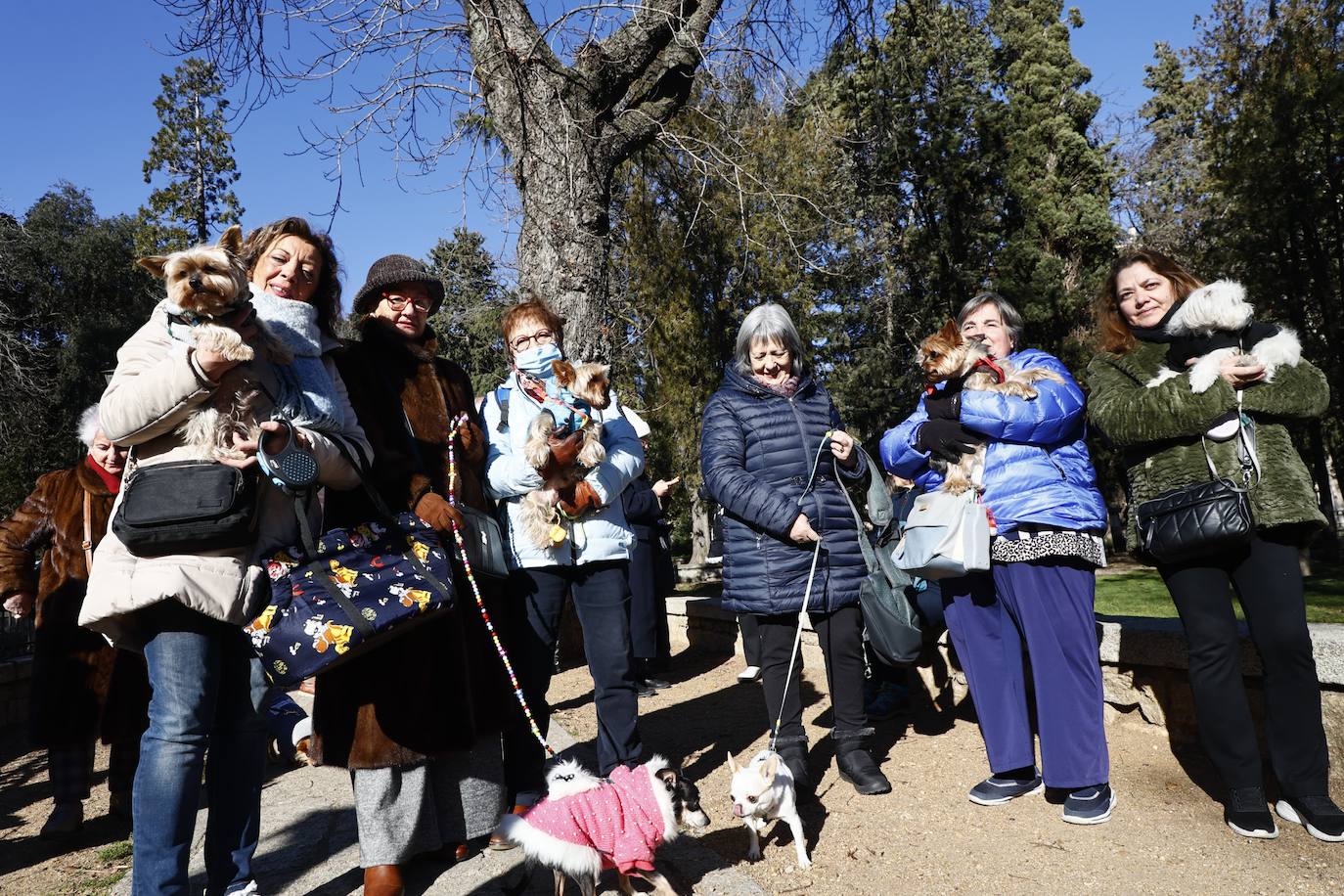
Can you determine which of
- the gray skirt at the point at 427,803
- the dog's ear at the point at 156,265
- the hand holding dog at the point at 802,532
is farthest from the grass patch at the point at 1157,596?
the dog's ear at the point at 156,265

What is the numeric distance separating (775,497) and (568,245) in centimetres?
A: 303

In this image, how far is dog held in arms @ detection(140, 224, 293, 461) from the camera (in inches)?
99.0

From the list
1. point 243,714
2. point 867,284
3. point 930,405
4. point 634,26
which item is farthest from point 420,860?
point 867,284

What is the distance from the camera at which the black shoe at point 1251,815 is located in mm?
3260

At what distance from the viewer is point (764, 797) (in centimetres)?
322

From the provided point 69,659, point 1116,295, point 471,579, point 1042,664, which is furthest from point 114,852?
point 1116,295

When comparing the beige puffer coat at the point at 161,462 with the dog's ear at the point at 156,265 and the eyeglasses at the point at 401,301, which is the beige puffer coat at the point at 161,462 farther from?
the eyeglasses at the point at 401,301

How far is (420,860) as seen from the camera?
3.40 meters

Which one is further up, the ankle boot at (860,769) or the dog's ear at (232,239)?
the dog's ear at (232,239)

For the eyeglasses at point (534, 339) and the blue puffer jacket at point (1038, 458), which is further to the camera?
the eyeglasses at point (534, 339)

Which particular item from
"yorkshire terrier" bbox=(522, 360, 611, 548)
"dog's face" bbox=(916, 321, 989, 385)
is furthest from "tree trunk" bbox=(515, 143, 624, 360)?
"dog's face" bbox=(916, 321, 989, 385)

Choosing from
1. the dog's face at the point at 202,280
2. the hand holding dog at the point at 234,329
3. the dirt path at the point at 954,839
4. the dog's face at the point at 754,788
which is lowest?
the dirt path at the point at 954,839

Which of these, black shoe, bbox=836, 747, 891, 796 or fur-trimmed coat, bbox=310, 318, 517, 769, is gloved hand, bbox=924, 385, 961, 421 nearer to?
black shoe, bbox=836, 747, 891, 796

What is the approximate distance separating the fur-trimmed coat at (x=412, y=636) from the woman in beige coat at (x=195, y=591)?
0.26 m
